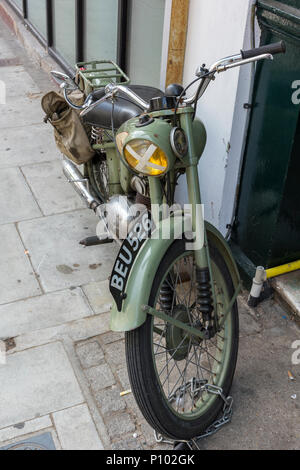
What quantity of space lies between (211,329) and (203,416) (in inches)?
16.6

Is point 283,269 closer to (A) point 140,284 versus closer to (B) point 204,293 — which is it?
(B) point 204,293

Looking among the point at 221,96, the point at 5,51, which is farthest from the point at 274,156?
the point at 5,51

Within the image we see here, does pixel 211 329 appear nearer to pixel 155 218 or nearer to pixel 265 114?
pixel 155 218

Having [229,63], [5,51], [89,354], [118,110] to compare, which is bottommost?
[89,354]

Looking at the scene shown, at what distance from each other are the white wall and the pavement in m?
0.71

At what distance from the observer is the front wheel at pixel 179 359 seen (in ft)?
8.45

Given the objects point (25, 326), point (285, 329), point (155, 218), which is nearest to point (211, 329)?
point (155, 218)

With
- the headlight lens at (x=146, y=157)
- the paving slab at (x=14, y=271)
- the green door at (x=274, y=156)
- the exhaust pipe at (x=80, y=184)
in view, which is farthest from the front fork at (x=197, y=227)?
the paving slab at (x=14, y=271)

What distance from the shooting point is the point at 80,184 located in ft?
13.6

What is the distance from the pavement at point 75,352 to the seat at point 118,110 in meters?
1.02

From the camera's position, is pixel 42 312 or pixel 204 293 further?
pixel 42 312

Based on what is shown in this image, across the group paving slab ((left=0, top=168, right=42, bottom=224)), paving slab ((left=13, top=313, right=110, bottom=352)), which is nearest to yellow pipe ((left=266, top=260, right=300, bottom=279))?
paving slab ((left=13, top=313, right=110, bottom=352))

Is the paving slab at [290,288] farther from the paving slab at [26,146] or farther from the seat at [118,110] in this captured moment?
the paving slab at [26,146]

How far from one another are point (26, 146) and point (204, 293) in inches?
130
